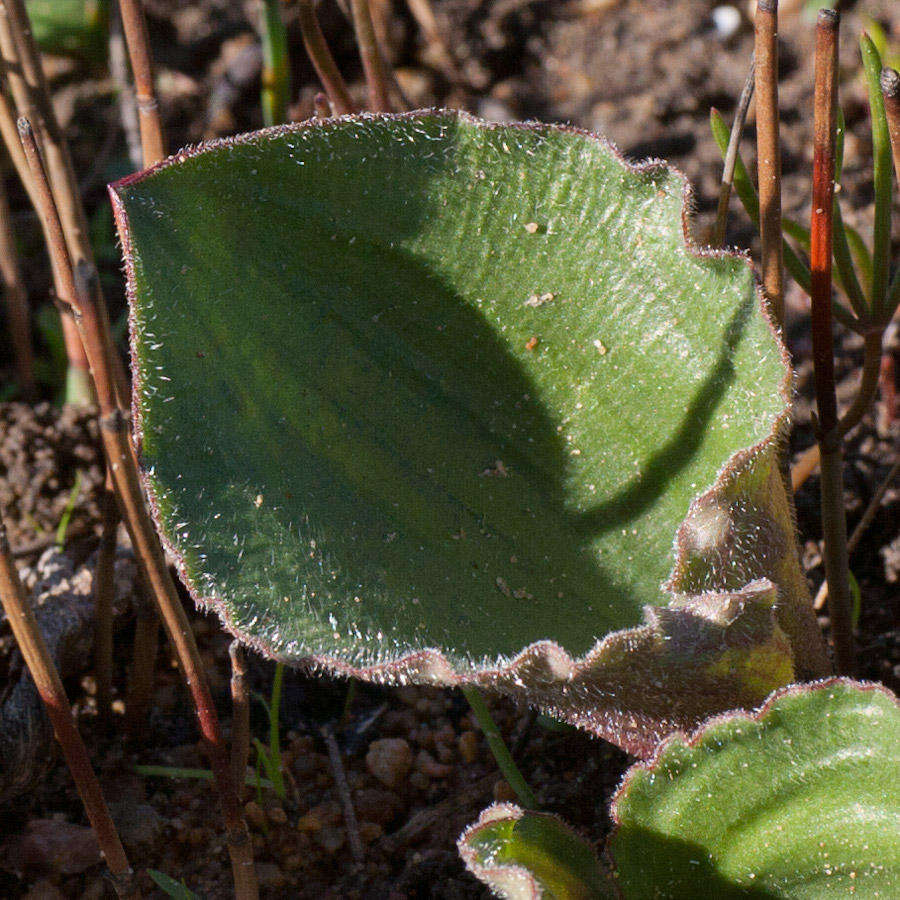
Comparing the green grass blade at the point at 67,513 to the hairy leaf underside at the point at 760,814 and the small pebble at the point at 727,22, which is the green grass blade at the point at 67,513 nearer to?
the hairy leaf underside at the point at 760,814

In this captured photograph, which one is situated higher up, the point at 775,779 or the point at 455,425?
the point at 455,425

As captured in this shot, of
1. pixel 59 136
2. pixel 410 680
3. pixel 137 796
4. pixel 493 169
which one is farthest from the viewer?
pixel 59 136

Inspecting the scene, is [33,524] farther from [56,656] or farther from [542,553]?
[542,553]

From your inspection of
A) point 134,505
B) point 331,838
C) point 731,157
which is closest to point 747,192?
point 731,157

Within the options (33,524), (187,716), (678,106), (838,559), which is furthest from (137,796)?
(678,106)

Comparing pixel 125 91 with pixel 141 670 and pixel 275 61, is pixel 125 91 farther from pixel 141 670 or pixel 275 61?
pixel 141 670

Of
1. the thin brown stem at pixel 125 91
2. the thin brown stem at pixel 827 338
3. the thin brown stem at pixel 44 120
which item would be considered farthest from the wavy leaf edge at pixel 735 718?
the thin brown stem at pixel 125 91

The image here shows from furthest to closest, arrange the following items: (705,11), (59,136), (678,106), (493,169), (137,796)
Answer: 1. (705,11)
2. (678,106)
3. (59,136)
4. (137,796)
5. (493,169)
